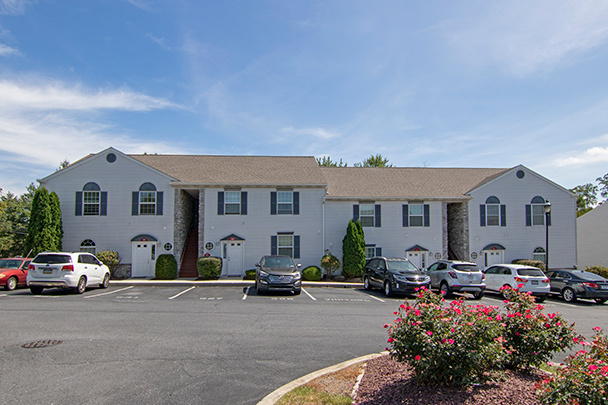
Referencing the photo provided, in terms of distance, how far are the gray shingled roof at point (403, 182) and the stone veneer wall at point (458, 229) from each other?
1231mm

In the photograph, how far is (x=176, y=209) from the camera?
2312 cm

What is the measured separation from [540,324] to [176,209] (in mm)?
21000

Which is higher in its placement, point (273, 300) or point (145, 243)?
point (145, 243)

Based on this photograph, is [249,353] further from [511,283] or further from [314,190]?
[314,190]

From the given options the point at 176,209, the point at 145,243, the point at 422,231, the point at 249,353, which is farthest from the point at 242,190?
the point at 249,353

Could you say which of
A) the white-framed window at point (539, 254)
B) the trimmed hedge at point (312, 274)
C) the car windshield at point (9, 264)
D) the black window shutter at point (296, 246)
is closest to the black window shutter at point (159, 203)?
the car windshield at point (9, 264)

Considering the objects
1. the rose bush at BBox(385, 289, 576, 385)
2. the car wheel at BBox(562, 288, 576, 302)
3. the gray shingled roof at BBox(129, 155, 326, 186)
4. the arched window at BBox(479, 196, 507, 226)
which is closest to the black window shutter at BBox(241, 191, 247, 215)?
the gray shingled roof at BBox(129, 155, 326, 186)

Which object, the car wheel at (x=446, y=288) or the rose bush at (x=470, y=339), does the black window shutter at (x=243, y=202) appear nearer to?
the car wheel at (x=446, y=288)

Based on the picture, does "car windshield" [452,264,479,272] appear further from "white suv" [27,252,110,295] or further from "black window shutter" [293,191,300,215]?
"white suv" [27,252,110,295]

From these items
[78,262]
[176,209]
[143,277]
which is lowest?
[143,277]

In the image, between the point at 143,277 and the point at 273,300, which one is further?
the point at 143,277

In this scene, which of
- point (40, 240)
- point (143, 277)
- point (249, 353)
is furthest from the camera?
point (143, 277)

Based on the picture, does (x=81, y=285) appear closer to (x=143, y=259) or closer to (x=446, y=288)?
(x=143, y=259)

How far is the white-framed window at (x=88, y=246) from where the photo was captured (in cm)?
2230
